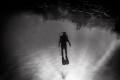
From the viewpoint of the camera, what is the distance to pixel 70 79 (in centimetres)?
632

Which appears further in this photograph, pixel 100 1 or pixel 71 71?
pixel 100 1

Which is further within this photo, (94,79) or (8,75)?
(8,75)

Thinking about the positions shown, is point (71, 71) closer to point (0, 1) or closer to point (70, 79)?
point (70, 79)

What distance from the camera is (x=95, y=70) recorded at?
7879 millimetres

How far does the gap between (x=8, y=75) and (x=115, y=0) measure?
34.7 feet

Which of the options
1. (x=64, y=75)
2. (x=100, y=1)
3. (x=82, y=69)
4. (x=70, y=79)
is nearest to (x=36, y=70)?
(x=64, y=75)

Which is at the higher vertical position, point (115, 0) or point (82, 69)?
point (115, 0)

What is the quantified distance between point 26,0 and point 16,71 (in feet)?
Result: 24.2

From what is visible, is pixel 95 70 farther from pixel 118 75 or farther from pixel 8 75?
pixel 8 75

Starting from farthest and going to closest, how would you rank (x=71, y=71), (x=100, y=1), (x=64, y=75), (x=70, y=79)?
(x=100, y=1), (x=71, y=71), (x=64, y=75), (x=70, y=79)

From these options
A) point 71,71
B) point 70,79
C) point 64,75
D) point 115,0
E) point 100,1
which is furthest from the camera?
point 100,1

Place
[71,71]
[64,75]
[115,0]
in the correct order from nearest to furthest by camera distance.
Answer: [64,75]
[71,71]
[115,0]

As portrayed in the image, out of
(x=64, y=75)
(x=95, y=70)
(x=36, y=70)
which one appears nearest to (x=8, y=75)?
(x=36, y=70)

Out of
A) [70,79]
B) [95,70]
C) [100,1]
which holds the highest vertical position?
[100,1]
